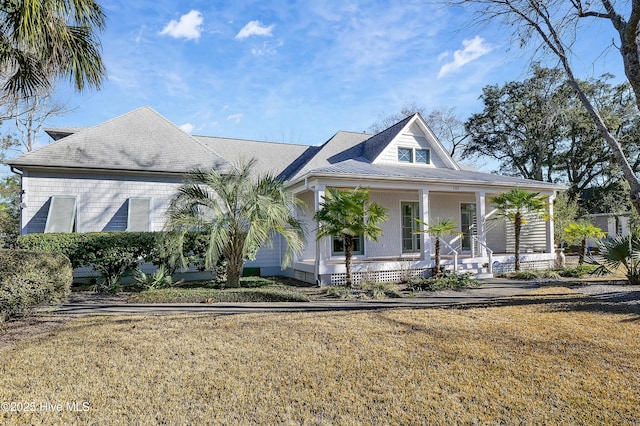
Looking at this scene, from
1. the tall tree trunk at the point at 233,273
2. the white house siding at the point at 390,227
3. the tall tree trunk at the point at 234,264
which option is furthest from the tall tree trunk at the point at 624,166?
the tall tree trunk at the point at 233,273

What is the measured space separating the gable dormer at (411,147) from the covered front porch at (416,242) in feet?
4.41

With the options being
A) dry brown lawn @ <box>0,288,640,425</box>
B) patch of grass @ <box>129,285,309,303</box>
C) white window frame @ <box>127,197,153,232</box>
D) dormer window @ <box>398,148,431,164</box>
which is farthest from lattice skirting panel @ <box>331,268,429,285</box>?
white window frame @ <box>127,197,153,232</box>

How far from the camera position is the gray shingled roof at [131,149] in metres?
11.3

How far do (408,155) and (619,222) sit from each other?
26.4 m

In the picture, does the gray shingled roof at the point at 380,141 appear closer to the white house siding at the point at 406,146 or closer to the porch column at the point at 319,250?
the white house siding at the point at 406,146

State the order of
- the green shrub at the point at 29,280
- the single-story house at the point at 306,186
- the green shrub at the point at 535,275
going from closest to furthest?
the green shrub at the point at 29,280 → the single-story house at the point at 306,186 → the green shrub at the point at 535,275

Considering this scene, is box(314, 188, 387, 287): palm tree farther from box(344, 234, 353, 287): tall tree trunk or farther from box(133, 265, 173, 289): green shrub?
box(133, 265, 173, 289): green shrub

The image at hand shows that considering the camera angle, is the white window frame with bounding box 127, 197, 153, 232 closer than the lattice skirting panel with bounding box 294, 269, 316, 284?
No

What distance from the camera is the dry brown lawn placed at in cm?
313

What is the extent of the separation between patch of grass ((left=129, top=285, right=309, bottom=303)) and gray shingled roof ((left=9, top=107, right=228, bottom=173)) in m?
5.34

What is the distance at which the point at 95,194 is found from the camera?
38.1 feet

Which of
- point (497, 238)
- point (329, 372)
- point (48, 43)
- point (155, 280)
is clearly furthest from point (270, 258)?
point (497, 238)

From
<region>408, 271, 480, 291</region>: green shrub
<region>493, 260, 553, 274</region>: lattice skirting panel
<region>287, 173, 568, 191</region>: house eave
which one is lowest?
<region>408, 271, 480, 291</region>: green shrub

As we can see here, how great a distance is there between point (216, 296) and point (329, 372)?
5.07 m
